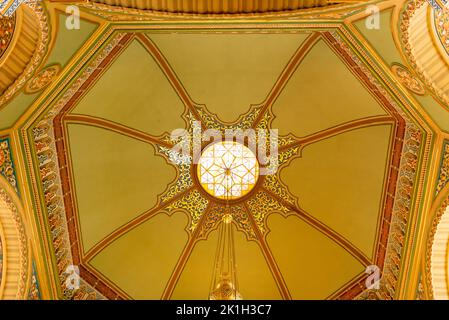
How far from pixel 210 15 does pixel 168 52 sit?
389 centimetres

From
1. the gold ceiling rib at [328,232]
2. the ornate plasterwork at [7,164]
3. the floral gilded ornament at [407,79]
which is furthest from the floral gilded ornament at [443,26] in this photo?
the ornate plasterwork at [7,164]

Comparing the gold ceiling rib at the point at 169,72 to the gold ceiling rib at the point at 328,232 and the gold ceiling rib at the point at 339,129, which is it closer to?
the gold ceiling rib at the point at 339,129

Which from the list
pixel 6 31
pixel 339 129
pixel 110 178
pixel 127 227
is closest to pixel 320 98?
pixel 339 129

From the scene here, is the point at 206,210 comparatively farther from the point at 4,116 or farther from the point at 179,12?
the point at 179,12

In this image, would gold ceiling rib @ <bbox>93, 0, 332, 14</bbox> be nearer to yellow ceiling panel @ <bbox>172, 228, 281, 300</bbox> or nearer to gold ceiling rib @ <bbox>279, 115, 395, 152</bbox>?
gold ceiling rib @ <bbox>279, 115, 395, 152</bbox>

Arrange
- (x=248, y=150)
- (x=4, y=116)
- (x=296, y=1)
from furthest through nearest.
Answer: (x=248, y=150) < (x=4, y=116) < (x=296, y=1)

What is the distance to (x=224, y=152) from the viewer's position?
11289mm

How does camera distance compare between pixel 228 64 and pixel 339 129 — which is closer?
pixel 228 64

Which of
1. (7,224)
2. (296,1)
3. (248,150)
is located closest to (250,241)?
(248,150)

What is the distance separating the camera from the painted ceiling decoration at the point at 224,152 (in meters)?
6.42

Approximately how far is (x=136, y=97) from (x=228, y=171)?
300cm

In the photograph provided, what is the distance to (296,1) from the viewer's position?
17.1 ft

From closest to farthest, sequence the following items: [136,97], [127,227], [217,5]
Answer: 1. [217,5]
2. [136,97]
3. [127,227]

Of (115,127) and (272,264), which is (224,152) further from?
(272,264)
